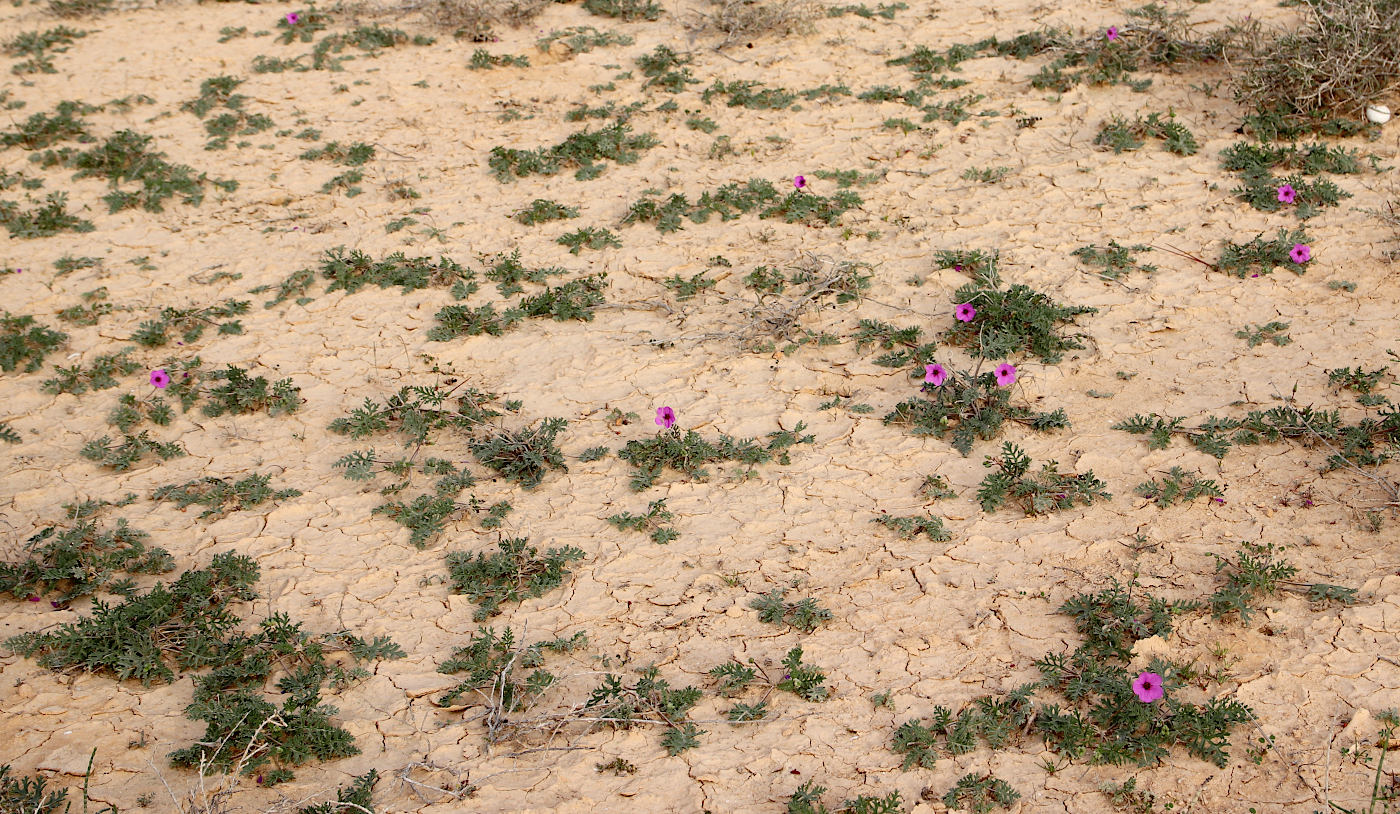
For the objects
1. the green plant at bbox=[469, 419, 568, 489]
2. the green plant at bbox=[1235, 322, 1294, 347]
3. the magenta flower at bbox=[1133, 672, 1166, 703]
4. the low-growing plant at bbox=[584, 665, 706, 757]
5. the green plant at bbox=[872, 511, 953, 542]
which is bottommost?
the low-growing plant at bbox=[584, 665, 706, 757]

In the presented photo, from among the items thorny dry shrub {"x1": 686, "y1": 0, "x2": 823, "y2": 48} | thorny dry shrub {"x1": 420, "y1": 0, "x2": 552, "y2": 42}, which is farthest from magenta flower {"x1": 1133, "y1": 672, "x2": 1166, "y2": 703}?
thorny dry shrub {"x1": 420, "y1": 0, "x2": 552, "y2": 42}

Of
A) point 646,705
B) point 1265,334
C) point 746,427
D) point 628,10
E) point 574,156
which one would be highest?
point 628,10

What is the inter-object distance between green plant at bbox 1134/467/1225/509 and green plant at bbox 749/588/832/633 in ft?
4.32

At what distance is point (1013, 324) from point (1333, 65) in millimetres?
2978

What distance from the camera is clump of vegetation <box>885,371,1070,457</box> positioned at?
4.30 meters

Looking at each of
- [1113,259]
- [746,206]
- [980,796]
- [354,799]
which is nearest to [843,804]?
[980,796]

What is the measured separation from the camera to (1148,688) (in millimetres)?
3004

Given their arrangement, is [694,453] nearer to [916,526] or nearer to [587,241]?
[916,526]

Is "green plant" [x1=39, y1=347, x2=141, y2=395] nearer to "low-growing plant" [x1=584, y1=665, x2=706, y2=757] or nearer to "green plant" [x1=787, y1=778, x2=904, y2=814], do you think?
"low-growing plant" [x1=584, y1=665, x2=706, y2=757]

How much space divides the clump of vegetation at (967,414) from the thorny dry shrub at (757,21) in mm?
4459

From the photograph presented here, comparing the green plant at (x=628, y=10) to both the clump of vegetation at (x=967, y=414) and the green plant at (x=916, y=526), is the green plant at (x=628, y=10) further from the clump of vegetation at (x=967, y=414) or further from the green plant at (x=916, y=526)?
the green plant at (x=916, y=526)

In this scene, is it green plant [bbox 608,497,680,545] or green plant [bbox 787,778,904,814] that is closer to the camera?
green plant [bbox 787,778,904,814]

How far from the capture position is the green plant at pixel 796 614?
139 inches

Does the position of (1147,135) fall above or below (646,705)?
above
